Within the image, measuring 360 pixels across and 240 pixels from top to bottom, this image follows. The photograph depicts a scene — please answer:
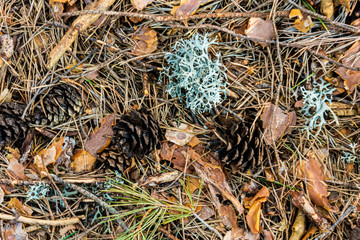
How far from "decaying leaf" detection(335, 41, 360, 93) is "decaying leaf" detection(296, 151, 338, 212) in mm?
585

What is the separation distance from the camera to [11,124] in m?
Answer: 1.87

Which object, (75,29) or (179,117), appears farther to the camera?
(179,117)

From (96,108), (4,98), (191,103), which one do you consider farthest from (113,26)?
(4,98)

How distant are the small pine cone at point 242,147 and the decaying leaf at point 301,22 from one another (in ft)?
2.49

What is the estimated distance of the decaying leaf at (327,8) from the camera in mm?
1881

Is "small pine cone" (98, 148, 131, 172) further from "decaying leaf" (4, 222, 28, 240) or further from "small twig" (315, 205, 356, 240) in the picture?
"small twig" (315, 205, 356, 240)

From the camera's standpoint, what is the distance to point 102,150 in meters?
1.97

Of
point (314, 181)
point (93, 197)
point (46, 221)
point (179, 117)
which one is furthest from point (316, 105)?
point (46, 221)

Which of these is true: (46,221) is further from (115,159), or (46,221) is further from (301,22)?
(301,22)

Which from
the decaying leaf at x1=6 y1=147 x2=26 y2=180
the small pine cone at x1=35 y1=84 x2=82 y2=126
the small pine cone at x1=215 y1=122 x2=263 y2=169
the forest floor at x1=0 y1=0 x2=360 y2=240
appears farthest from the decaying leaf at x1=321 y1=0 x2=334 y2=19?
the decaying leaf at x1=6 y1=147 x2=26 y2=180

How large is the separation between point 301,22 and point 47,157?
1.94 m

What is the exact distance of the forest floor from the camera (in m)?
1.88

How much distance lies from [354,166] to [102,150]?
1.83 metres

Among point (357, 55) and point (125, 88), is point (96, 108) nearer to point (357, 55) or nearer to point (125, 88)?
point (125, 88)
